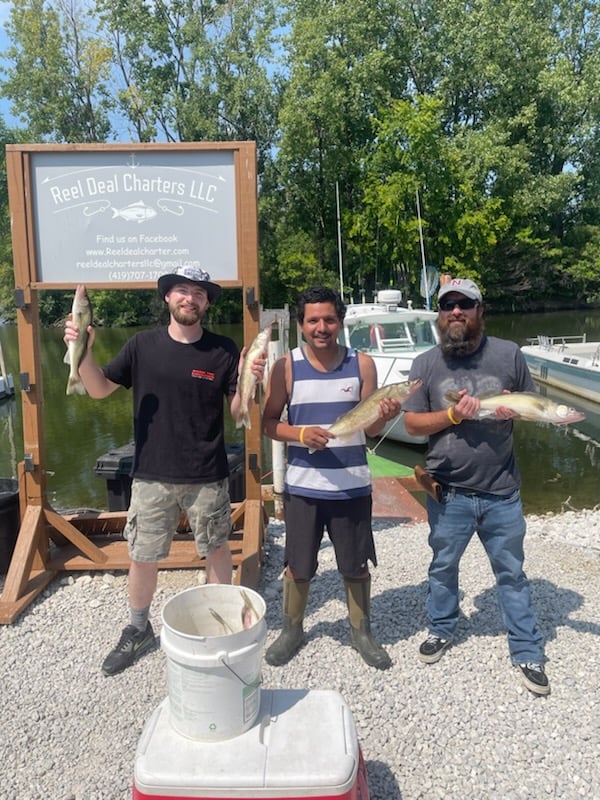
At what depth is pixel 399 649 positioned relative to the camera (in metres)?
3.83

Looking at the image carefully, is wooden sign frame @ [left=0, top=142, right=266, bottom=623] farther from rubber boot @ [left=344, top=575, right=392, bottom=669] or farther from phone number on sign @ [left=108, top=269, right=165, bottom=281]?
rubber boot @ [left=344, top=575, right=392, bottom=669]

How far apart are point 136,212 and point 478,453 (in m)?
3.01

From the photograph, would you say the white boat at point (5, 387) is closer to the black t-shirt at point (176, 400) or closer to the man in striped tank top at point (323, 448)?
the black t-shirt at point (176, 400)

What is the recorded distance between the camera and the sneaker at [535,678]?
3369mm

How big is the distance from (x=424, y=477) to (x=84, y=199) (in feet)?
10.4

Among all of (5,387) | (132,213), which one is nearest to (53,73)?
(5,387)

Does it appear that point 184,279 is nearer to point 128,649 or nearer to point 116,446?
point 128,649

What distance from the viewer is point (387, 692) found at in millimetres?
3430

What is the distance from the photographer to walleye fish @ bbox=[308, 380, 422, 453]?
10.5 ft

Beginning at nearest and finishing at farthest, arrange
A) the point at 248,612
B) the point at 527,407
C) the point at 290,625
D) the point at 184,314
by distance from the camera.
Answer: the point at 248,612, the point at 527,407, the point at 184,314, the point at 290,625

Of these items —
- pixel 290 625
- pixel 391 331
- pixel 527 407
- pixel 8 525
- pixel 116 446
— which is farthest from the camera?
pixel 391 331

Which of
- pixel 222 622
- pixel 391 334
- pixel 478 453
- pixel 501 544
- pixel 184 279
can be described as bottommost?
pixel 222 622

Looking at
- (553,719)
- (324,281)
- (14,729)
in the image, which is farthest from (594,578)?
(324,281)

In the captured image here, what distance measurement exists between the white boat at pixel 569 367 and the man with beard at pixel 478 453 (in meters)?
14.7
